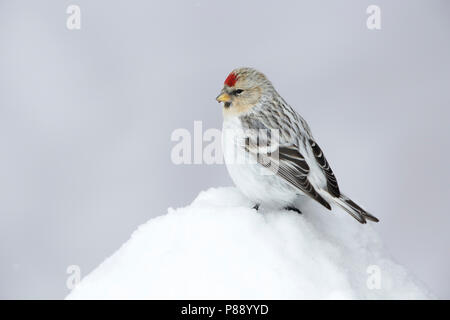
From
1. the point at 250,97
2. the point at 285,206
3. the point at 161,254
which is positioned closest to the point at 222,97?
the point at 250,97

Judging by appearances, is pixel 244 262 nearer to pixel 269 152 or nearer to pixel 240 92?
pixel 269 152

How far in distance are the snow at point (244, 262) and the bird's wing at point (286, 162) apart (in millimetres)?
116

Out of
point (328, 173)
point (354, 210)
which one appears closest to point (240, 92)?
point (328, 173)

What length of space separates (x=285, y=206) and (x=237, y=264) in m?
0.56

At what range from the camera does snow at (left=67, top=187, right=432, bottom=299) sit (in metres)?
1.24

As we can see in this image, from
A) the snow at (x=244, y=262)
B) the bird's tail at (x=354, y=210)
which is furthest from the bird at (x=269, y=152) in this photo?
the snow at (x=244, y=262)

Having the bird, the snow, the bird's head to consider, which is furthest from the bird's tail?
the bird's head

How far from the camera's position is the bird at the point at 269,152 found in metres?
1.72

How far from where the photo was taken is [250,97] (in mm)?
1979

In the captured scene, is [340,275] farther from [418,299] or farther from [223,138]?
[223,138]

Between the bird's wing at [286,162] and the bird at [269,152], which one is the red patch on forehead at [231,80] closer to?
the bird at [269,152]

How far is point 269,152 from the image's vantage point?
70.6 inches

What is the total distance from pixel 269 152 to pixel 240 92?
13.1 inches

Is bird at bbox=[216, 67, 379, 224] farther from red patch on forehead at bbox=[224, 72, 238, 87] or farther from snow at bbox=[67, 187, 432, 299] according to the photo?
snow at bbox=[67, 187, 432, 299]
